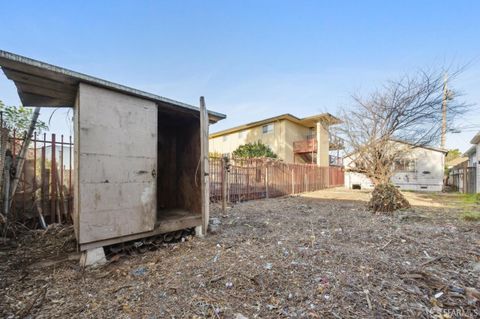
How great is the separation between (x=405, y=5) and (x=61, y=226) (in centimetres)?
1080

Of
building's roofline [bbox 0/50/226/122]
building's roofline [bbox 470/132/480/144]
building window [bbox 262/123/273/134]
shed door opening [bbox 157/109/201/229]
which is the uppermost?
building window [bbox 262/123/273/134]

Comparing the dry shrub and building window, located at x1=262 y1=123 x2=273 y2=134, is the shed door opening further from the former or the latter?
building window, located at x1=262 y1=123 x2=273 y2=134

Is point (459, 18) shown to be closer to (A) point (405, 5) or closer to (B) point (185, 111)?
(A) point (405, 5)

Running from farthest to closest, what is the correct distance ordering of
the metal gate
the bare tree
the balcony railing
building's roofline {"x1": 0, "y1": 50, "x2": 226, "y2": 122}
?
1. the balcony railing
2. the metal gate
3. the bare tree
4. building's roofline {"x1": 0, "y1": 50, "x2": 226, "y2": 122}

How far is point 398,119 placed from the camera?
28.1ft

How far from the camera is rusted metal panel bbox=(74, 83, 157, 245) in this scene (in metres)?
2.73

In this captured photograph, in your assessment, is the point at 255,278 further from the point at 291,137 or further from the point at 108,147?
the point at 291,137

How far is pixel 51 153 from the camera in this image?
421 centimetres

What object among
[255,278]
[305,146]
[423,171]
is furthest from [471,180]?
[255,278]

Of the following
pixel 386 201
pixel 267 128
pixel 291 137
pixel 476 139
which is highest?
pixel 267 128

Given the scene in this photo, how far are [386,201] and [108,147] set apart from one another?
7291 millimetres

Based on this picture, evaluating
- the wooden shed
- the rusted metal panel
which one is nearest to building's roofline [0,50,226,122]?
the wooden shed

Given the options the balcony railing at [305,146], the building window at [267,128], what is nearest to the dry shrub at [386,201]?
the balcony railing at [305,146]

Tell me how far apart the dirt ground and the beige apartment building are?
14.2 m
